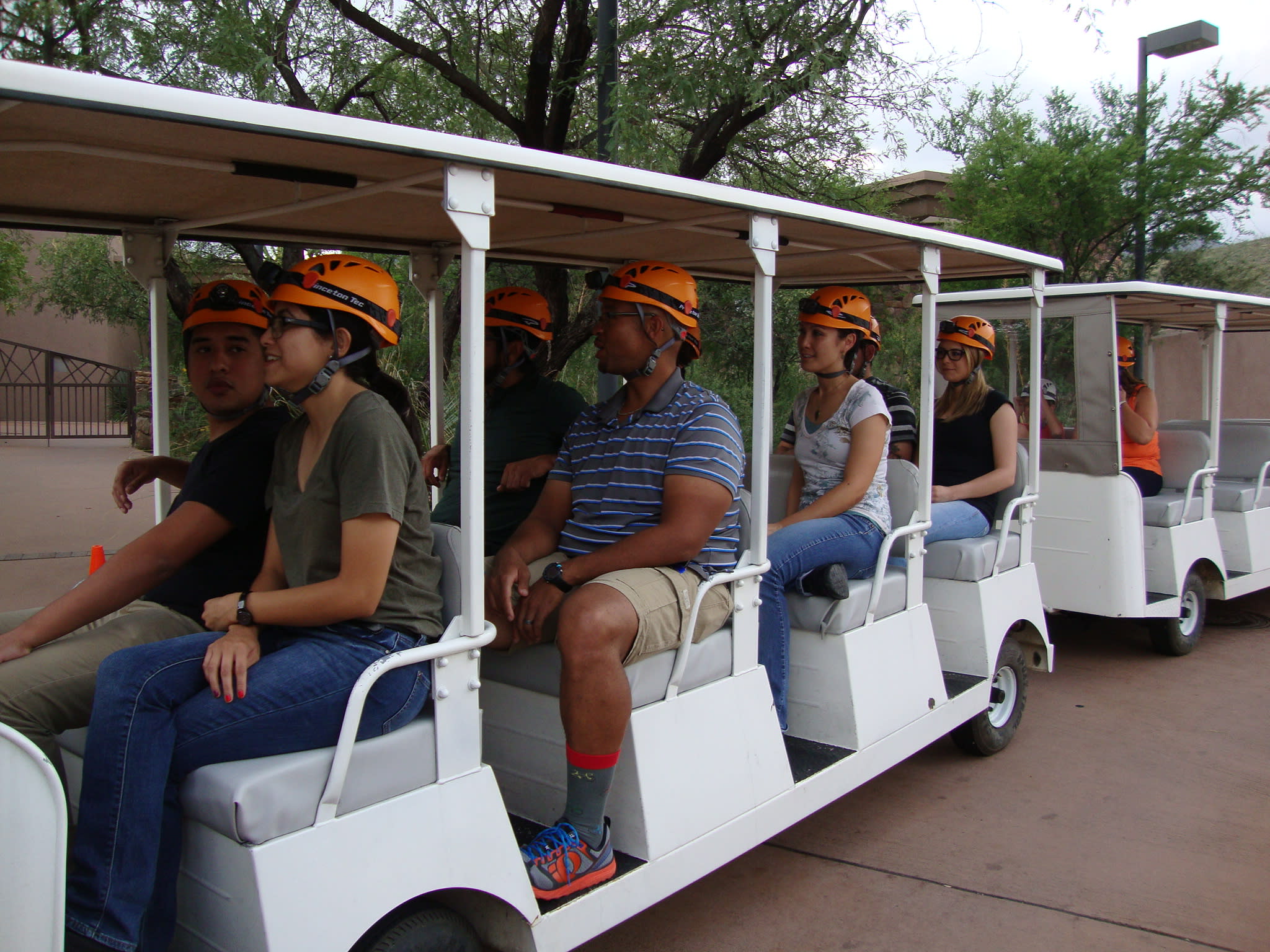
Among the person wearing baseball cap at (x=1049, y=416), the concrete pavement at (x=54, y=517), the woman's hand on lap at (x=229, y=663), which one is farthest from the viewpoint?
the concrete pavement at (x=54, y=517)

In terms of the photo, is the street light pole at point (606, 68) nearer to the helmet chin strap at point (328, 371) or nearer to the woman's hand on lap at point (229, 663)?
the helmet chin strap at point (328, 371)

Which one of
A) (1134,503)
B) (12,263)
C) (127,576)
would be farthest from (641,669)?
(12,263)

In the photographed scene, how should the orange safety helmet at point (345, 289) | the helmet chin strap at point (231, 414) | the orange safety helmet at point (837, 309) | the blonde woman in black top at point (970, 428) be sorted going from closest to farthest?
the orange safety helmet at point (345, 289), the helmet chin strap at point (231, 414), the orange safety helmet at point (837, 309), the blonde woman in black top at point (970, 428)

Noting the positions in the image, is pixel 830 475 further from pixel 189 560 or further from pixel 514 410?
pixel 189 560

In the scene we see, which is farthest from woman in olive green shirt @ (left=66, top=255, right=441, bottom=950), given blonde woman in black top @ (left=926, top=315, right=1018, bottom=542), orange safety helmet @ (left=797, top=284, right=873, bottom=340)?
blonde woman in black top @ (left=926, top=315, right=1018, bottom=542)

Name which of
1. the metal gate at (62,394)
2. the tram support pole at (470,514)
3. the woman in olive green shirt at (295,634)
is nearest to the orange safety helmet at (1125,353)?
the tram support pole at (470,514)

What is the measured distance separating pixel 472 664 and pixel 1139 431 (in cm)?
549

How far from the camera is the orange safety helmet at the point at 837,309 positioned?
409 cm

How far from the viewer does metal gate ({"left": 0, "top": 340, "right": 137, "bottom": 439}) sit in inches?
795

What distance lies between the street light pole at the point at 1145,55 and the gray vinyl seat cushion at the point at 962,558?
6.29m

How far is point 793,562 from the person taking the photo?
145 inches

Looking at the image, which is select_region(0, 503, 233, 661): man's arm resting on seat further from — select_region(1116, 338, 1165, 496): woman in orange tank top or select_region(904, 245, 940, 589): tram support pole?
select_region(1116, 338, 1165, 496): woman in orange tank top

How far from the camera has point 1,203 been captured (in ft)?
10.2

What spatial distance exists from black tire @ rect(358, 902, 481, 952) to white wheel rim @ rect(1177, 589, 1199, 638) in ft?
18.1
